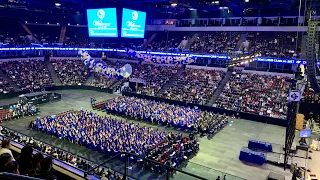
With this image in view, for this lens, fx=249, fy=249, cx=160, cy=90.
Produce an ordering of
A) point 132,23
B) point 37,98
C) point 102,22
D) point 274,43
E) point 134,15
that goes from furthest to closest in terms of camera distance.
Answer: point 274,43 < point 132,23 < point 134,15 < point 102,22 < point 37,98

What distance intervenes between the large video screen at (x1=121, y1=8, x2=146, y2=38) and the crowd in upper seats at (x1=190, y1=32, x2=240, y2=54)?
12.8 meters

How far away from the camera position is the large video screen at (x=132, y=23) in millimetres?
31859

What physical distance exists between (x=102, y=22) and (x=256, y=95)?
2204 centimetres

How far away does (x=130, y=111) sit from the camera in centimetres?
2819

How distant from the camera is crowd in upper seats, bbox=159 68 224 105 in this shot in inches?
1310

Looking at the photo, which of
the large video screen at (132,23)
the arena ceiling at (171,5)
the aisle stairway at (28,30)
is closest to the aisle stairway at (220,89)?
the arena ceiling at (171,5)

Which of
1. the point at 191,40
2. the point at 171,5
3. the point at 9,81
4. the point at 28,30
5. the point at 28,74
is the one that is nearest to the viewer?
the point at 9,81

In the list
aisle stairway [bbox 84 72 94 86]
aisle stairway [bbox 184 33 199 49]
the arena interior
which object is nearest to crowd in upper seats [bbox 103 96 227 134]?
the arena interior

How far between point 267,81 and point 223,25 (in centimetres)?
1637

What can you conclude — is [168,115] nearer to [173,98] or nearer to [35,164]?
[173,98]

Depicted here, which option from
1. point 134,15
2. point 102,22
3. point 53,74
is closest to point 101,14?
point 102,22

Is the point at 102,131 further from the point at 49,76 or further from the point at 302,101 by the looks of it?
the point at 49,76

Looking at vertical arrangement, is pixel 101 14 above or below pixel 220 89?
above

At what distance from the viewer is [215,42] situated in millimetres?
43656
